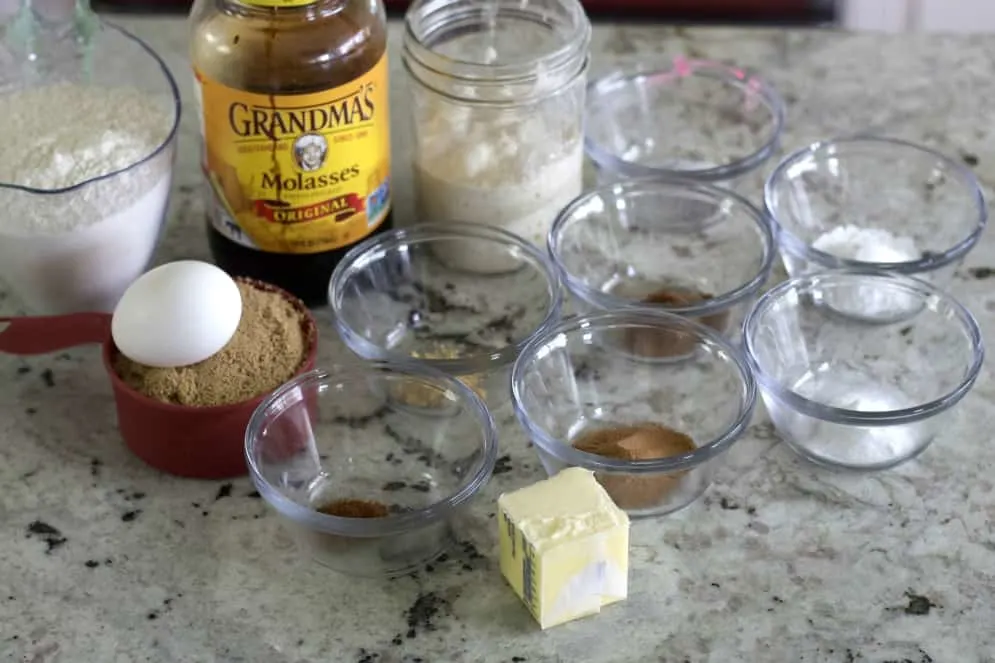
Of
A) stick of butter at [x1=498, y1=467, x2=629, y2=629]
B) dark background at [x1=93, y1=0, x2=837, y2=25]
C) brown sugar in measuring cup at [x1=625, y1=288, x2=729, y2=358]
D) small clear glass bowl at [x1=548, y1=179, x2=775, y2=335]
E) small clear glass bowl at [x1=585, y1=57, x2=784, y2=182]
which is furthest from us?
dark background at [x1=93, y1=0, x2=837, y2=25]

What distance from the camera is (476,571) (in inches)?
36.7

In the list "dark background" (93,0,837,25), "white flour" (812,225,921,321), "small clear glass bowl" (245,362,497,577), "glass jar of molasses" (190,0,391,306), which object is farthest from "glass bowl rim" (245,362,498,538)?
"dark background" (93,0,837,25)

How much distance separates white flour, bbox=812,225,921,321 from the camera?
43.6 inches

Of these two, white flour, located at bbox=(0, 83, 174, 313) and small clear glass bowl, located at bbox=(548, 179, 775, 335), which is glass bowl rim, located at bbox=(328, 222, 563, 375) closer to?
small clear glass bowl, located at bbox=(548, 179, 775, 335)

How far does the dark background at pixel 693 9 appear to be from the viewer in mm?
1580

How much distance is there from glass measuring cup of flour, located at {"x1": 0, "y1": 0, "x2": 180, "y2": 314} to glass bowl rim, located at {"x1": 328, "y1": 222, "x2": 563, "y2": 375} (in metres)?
0.15

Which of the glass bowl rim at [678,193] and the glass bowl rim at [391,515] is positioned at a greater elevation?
the glass bowl rim at [678,193]

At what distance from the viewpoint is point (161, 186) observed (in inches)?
42.2

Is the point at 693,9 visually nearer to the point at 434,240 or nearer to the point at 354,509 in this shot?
the point at 434,240

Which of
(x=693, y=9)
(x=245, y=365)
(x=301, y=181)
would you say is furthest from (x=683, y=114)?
(x=245, y=365)

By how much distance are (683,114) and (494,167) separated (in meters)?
0.31

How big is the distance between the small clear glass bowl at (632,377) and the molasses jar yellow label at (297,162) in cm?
18

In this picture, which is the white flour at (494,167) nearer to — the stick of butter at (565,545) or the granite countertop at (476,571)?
the granite countertop at (476,571)

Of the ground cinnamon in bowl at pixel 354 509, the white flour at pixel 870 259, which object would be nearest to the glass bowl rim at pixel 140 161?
the ground cinnamon in bowl at pixel 354 509
